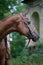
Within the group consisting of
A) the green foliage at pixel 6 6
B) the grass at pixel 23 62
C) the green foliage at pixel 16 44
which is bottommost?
the grass at pixel 23 62

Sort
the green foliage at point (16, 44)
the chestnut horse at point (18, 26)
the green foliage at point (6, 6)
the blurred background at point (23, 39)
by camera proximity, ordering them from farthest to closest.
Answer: the green foliage at point (16, 44) → the blurred background at point (23, 39) → the green foliage at point (6, 6) → the chestnut horse at point (18, 26)

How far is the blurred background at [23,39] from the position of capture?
31.9ft

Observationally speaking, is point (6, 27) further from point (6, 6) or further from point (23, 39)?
point (23, 39)

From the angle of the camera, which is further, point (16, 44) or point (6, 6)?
point (16, 44)

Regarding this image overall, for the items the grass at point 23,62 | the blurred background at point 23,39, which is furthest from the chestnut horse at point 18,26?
the grass at point 23,62

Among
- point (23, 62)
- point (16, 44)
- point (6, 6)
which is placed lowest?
point (23, 62)

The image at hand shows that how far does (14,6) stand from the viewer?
33.3ft

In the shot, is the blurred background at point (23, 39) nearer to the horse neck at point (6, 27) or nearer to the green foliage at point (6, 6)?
the green foliage at point (6, 6)

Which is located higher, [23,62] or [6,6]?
[6,6]

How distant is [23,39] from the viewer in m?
11.8

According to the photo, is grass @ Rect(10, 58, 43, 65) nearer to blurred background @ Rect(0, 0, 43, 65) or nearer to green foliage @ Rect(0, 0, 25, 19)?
blurred background @ Rect(0, 0, 43, 65)

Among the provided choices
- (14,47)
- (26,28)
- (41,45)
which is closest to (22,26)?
(26,28)

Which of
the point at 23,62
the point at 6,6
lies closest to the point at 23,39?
the point at 23,62

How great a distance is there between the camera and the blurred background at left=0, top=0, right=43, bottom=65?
9734mm
